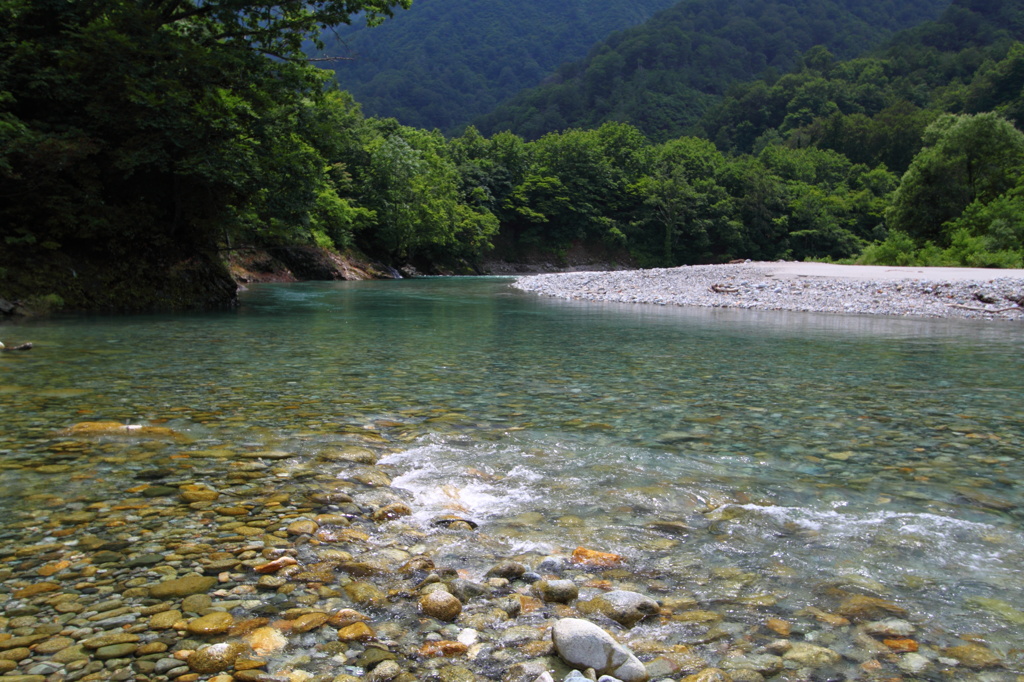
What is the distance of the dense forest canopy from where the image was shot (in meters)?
15.5

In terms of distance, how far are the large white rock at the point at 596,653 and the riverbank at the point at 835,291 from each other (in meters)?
19.5

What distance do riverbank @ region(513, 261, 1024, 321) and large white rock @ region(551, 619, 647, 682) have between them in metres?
19.5

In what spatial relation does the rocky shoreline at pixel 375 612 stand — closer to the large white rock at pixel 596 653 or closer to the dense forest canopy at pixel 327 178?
the large white rock at pixel 596 653

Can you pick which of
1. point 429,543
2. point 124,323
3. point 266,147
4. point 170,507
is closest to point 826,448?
point 429,543

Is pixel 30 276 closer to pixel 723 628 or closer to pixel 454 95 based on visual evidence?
pixel 723 628

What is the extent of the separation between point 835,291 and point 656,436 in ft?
65.5

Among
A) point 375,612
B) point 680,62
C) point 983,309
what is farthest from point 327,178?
point 680,62

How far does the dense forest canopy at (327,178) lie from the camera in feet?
50.9

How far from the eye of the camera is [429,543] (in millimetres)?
3635

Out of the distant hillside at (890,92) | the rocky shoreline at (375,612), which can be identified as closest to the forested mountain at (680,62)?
the distant hillside at (890,92)

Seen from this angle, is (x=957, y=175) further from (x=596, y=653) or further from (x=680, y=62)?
(x=680, y=62)

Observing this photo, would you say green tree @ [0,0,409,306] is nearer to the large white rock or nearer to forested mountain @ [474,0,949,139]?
the large white rock

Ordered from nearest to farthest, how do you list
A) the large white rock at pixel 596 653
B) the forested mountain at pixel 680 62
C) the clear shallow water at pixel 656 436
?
the large white rock at pixel 596 653, the clear shallow water at pixel 656 436, the forested mountain at pixel 680 62

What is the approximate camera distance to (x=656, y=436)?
5.84 metres
